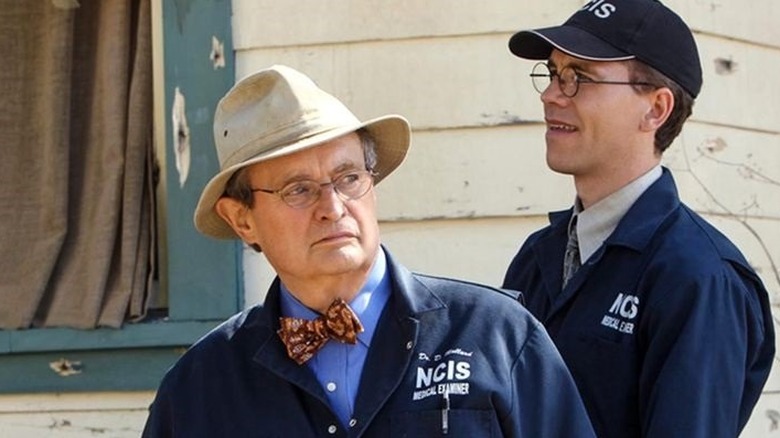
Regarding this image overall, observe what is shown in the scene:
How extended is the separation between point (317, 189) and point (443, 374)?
1.38ft

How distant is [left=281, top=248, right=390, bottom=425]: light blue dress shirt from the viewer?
9.21 feet

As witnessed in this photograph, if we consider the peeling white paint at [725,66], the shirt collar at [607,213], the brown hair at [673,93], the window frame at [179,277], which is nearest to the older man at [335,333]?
the shirt collar at [607,213]

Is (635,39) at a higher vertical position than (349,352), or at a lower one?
higher

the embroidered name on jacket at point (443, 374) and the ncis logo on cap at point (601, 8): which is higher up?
the ncis logo on cap at point (601, 8)

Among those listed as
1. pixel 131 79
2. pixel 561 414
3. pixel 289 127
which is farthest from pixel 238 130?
pixel 131 79

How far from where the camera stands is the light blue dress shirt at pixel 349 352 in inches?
111

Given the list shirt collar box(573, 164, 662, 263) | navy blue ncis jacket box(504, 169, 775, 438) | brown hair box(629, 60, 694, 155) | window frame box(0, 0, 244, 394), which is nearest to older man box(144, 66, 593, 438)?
navy blue ncis jacket box(504, 169, 775, 438)

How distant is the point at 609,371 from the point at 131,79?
2330 millimetres

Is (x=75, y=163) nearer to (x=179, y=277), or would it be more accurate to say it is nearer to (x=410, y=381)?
(x=179, y=277)

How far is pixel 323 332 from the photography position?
2.84 m

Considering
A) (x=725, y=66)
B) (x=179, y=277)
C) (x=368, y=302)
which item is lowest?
(x=179, y=277)

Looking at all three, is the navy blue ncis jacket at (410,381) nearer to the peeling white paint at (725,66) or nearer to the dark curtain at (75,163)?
the dark curtain at (75,163)

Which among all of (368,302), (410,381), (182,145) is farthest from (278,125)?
(182,145)

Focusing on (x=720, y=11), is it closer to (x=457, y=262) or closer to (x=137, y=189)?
(x=457, y=262)
